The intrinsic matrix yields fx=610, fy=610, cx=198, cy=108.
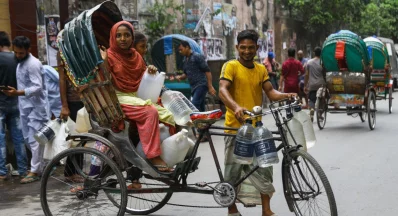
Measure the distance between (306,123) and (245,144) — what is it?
556 mm

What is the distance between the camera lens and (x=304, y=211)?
15.7ft

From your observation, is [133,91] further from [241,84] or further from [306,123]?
[306,123]

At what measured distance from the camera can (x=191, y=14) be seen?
18.6 m

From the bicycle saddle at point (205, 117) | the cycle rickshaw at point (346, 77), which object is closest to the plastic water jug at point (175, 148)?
the bicycle saddle at point (205, 117)

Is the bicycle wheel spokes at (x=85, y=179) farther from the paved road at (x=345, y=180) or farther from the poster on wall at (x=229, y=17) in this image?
the poster on wall at (x=229, y=17)

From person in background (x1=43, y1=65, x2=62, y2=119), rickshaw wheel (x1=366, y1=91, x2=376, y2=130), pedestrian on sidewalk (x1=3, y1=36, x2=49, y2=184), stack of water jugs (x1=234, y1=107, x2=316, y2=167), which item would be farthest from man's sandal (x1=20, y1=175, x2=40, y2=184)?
rickshaw wheel (x1=366, y1=91, x2=376, y2=130)

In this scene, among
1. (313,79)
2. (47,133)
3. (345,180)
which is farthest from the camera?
(313,79)

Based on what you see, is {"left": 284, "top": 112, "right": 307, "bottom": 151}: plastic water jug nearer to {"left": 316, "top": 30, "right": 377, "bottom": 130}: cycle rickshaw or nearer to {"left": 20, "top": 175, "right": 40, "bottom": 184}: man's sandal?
{"left": 20, "top": 175, "right": 40, "bottom": 184}: man's sandal

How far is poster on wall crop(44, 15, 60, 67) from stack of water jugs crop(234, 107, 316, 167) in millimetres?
7676

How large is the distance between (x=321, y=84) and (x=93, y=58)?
876 cm

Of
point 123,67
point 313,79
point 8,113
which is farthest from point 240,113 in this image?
point 313,79

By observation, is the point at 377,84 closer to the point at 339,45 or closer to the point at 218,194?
the point at 339,45

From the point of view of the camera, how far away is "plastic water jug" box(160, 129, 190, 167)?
201 inches

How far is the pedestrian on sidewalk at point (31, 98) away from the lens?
24.7ft
